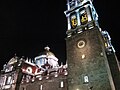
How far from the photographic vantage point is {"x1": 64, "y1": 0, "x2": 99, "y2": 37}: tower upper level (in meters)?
34.6

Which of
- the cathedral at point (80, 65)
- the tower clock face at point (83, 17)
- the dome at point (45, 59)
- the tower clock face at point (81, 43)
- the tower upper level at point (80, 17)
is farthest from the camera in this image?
the dome at point (45, 59)

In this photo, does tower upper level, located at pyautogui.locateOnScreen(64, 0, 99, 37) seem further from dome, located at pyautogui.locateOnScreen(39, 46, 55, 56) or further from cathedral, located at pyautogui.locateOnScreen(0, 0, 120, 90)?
dome, located at pyautogui.locateOnScreen(39, 46, 55, 56)

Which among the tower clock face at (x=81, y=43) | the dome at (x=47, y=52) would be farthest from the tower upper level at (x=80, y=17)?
the dome at (x=47, y=52)

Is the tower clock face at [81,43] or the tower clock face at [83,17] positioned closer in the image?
the tower clock face at [81,43]

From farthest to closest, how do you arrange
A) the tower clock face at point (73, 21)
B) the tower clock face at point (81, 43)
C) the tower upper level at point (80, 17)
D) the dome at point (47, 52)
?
the dome at point (47, 52) → the tower clock face at point (73, 21) → the tower upper level at point (80, 17) → the tower clock face at point (81, 43)

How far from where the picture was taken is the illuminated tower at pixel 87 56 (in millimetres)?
27173

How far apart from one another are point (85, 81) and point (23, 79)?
20.1 meters

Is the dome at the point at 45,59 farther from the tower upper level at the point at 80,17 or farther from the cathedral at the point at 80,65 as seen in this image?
the tower upper level at the point at 80,17

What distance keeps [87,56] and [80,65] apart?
7.45ft

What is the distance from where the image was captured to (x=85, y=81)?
2784cm

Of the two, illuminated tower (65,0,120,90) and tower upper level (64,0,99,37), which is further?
tower upper level (64,0,99,37)

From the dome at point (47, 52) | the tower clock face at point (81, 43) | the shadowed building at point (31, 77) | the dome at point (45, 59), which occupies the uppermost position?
the dome at point (47, 52)

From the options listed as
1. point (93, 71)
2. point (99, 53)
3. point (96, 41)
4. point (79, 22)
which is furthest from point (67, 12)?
point (93, 71)

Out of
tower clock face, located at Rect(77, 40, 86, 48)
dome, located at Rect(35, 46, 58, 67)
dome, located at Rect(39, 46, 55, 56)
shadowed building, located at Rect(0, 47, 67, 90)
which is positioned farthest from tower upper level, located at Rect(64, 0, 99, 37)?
dome, located at Rect(39, 46, 55, 56)
